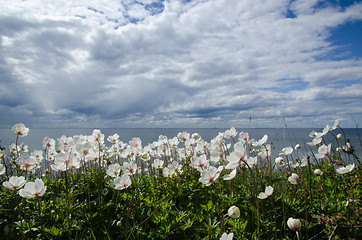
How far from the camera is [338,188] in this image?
3.29 m

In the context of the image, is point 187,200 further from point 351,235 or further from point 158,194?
point 351,235

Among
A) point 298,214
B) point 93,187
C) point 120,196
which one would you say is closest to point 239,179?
point 298,214

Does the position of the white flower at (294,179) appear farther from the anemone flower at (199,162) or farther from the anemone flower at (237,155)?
the anemone flower at (199,162)

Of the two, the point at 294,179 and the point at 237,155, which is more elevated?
the point at 237,155

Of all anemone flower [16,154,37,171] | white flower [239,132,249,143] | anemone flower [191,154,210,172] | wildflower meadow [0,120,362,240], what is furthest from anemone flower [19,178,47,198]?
white flower [239,132,249,143]

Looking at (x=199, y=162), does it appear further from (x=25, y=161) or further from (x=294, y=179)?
(x=25, y=161)

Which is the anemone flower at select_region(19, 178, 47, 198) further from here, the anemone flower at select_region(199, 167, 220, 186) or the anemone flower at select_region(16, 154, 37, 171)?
the anemone flower at select_region(199, 167, 220, 186)

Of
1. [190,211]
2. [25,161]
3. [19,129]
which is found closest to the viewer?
[190,211]

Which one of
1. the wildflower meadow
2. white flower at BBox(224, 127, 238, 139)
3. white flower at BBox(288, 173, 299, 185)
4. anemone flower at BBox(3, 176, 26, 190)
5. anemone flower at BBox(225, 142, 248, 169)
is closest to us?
anemone flower at BBox(225, 142, 248, 169)

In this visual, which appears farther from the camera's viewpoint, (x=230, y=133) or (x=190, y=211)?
(x=230, y=133)

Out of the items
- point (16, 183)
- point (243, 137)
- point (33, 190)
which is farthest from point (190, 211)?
point (16, 183)

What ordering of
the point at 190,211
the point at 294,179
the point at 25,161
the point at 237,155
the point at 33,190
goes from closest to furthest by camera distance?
the point at 237,155
the point at 33,190
the point at 294,179
the point at 190,211
the point at 25,161

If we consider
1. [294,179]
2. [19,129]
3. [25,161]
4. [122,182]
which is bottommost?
[294,179]

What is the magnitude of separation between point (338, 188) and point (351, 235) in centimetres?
118
